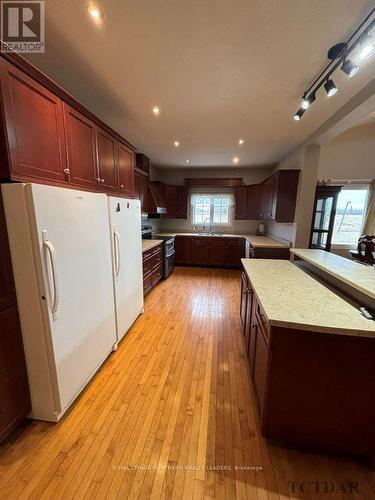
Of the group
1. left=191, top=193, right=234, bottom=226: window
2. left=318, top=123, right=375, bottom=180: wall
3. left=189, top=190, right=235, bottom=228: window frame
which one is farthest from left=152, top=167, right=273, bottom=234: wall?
left=318, top=123, right=375, bottom=180: wall

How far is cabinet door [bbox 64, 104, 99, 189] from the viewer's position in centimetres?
166

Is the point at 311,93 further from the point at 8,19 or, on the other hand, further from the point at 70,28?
the point at 8,19

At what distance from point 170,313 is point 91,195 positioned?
2097mm

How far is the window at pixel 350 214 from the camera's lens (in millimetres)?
4598

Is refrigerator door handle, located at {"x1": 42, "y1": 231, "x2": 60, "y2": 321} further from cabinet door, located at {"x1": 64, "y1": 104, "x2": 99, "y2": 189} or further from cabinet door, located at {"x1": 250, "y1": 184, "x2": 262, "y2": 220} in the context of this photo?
cabinet door, located at {"x1": 250, "y1": 184, "x2": 262, "y2": 220}

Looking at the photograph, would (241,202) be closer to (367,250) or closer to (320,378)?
(367,250)

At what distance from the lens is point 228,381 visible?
73.4 inches

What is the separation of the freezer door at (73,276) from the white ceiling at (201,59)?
1098mm

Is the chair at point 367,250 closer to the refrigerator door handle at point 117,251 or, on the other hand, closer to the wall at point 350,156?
the wall at point 350,156

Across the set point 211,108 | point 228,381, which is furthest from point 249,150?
point 228,381

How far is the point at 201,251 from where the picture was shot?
551 centimetres

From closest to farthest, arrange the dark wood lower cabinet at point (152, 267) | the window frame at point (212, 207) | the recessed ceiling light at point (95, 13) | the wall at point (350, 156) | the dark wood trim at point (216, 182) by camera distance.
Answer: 1. the recessed ceiling light at point (95, 13)
2. the dark wood lower cabinet at point (152, 267)
3. the wall at point (350, 156)
4. the dark wood trim at point (216, 182)
5. the window frame at point (212, 207)

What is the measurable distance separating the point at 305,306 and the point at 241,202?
464cm

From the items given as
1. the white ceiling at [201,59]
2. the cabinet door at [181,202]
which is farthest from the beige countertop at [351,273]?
the cabinet door at [181,202]
